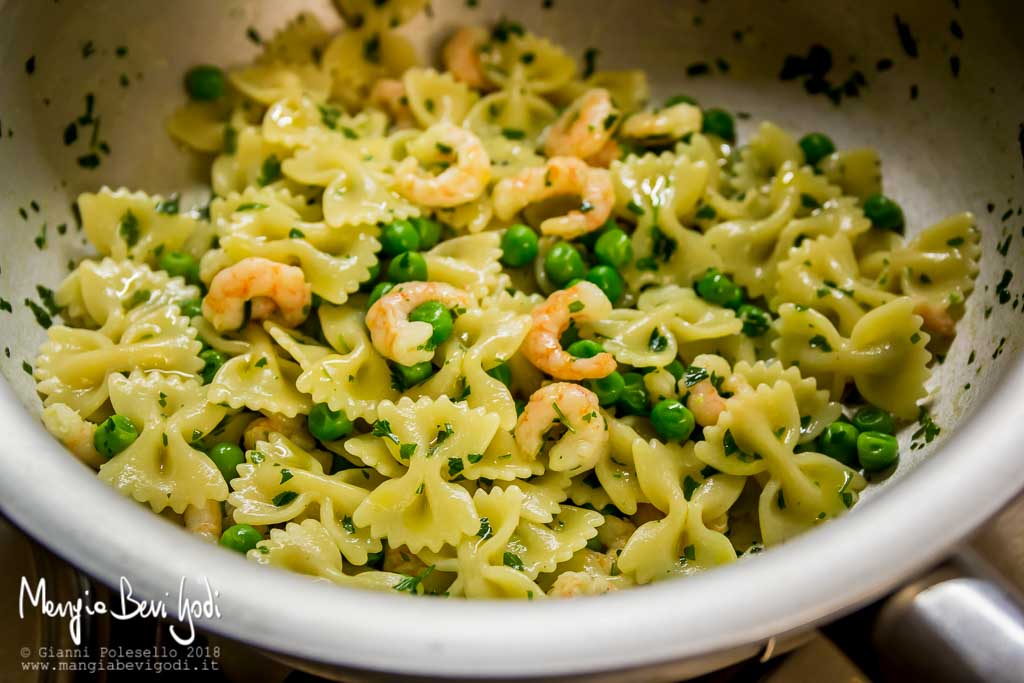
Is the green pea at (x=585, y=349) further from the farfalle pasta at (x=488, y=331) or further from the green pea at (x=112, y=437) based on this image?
the green pea at (x=112, y=437)

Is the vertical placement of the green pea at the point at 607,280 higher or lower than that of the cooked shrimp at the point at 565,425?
higher

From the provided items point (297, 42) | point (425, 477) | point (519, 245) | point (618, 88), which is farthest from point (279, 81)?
point (425, 477)

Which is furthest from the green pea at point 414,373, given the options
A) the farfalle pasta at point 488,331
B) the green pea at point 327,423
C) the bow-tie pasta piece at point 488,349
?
the green pea at point 327,423

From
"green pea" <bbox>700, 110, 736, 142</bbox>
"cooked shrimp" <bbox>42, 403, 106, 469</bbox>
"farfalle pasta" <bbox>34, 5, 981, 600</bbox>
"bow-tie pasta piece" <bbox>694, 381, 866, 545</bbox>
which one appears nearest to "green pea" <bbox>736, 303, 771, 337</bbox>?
"farfalle pasta" <bbox>34, 5, 981, 600</bbox>

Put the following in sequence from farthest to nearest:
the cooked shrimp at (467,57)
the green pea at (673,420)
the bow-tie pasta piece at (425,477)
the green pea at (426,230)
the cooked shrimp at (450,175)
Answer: the cooked shrimp at (467,57), the green pea at (426,230), the cooked shrimp at (450,175), the green pea at (673,420), the bow-tie pasta piece at (425,477)

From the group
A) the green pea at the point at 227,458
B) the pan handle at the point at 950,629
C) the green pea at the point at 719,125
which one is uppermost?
the green pea at the point at 719,125

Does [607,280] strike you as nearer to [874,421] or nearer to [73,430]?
[874,421]

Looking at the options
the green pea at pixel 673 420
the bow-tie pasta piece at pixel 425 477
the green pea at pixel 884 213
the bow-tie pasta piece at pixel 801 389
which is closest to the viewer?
the bow-tie pasta piece at pixel 425 477

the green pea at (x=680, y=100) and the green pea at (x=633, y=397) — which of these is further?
the green pea at (x=680, y=100)
